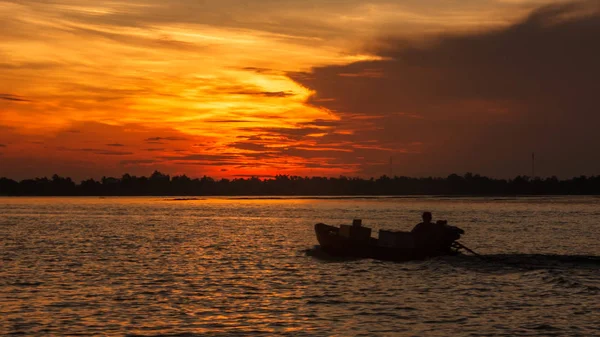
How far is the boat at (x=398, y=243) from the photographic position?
5194 centimetres

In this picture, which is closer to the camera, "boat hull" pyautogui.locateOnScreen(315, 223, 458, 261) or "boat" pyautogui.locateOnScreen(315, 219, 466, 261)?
"boat" pyautogui.locateOnScreen(315, 219, 466, 261)

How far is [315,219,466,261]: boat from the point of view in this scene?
2045 inches

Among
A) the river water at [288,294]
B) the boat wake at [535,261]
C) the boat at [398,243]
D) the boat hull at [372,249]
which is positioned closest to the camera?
the river water at [288,294]

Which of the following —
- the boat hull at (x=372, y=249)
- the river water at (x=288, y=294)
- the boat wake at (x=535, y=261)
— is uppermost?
the boat hull at (x=372, y=249)

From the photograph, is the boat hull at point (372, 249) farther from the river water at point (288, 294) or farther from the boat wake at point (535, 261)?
the boat wake at point (535, 261)

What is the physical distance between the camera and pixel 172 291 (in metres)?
38.6

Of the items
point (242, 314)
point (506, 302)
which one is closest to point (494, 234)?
point (506, 302)

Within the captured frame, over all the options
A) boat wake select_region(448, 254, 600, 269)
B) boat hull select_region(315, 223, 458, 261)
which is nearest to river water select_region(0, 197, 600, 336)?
boat wake select_region(448, 254, 600, 269)

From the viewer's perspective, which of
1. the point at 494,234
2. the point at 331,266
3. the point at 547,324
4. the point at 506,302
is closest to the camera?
the point at 547,324

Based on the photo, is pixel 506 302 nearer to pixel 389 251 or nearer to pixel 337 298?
pixel 337 298

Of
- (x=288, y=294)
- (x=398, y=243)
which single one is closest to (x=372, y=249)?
(x=398, y=243)

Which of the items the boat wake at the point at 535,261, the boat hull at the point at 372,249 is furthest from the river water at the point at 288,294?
the boat hull at the point at 372,249

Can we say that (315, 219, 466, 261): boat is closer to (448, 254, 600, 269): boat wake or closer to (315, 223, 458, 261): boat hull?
(315, 223, 458, 261): boat hull

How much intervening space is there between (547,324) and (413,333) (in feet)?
19.5
